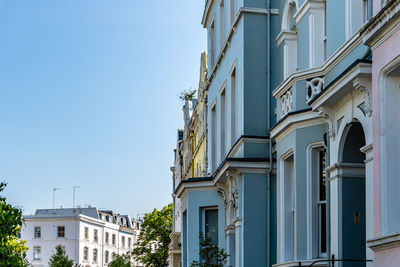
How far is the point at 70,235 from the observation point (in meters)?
94.4

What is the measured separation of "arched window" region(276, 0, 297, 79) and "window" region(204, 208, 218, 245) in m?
6.42

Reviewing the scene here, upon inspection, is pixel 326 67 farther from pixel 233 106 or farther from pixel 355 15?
pixel 233 106

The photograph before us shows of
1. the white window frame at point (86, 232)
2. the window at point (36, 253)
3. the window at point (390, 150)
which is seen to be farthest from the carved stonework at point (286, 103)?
the window at point (36, 253)

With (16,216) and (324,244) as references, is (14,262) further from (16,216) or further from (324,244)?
(324,244)

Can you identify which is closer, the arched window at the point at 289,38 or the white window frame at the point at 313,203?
the white window frame at the point at 313,203

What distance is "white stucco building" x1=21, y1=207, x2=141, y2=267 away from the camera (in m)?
94.2

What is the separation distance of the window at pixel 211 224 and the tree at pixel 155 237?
144 ft

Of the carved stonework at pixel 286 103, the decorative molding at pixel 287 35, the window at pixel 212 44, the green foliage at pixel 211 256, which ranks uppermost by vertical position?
the window at pixel 212 44

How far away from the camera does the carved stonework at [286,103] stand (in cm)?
1512

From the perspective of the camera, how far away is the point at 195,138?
148 ft

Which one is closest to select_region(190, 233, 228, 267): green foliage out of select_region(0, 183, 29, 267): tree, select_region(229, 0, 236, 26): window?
select_region(0, 183, 29, 267): tree

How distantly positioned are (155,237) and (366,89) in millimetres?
59264

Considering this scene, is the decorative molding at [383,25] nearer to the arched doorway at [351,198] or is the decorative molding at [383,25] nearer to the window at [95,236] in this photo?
the arched doorway at [351,198]

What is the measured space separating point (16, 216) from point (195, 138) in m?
24.4
